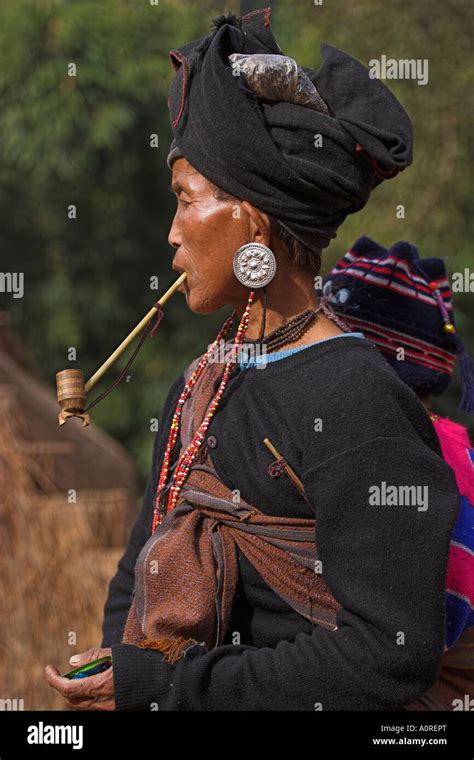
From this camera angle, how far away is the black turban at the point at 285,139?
2.00 meters

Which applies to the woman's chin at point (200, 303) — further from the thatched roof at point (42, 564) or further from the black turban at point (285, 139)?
the thatched roof at point (42, 564)

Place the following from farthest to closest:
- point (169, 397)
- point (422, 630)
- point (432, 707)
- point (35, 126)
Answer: point (35, 126) → point (169, 397) → point (432, 707) → point (422, 630)

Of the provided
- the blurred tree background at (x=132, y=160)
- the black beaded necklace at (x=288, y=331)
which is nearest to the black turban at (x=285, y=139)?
the black beaded necklace at (x=288, y=331)

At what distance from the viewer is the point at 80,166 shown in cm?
552

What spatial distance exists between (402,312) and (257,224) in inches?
27.4

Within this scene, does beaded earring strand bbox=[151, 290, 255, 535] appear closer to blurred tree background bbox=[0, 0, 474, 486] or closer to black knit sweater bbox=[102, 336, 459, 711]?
black knit sweater bbox=[102, 336, 459, 711]

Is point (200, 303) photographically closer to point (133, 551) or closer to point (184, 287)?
point (184, 287)

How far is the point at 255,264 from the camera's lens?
2045 mm

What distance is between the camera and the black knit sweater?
1782 millimetres

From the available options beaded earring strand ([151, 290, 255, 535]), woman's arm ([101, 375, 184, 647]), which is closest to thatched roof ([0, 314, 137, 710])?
woman's arm ([101, 375, 184, 647])

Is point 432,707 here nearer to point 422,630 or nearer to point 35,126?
point 422,630

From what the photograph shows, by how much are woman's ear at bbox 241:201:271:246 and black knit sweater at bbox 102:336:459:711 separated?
0.68 ft
